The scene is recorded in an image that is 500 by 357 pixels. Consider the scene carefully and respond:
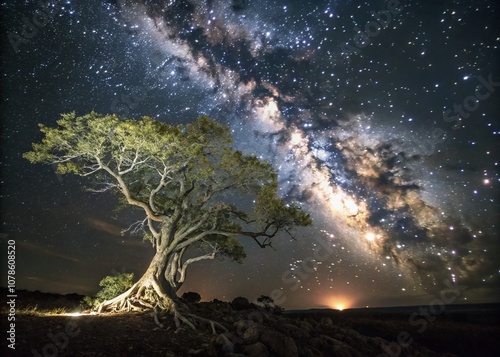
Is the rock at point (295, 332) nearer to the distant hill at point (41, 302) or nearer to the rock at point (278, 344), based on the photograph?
the rock at point (278, 344)

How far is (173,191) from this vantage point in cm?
2005

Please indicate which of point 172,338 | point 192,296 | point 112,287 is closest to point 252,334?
point 172,338

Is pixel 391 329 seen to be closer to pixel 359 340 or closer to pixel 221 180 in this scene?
pixel 359 340

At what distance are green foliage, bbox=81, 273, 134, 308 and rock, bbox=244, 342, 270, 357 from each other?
874cm

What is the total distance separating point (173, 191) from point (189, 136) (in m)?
5.54

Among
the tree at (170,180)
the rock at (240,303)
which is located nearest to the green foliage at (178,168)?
the tree at (170,180)

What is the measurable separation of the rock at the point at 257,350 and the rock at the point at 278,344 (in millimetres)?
544

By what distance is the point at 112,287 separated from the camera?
51.8ft

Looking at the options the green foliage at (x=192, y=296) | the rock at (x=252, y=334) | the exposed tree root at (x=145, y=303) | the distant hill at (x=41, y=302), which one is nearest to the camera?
the rock at (x=252, y=334)

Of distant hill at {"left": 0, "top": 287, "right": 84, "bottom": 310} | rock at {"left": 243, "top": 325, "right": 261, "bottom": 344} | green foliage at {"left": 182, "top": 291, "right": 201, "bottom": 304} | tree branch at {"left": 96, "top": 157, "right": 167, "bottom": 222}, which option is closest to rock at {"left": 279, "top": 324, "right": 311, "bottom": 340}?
rock at {"left": 243, "top": 325, "right": 261, "bottom": 344}

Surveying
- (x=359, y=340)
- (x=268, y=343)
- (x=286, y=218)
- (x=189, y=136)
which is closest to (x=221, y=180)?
(x=189, y=136)

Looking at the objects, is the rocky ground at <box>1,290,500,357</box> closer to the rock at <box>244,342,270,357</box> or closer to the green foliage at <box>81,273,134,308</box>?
the rock at <box>244,342,270,357</box>

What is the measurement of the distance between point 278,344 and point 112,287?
9.79 metres

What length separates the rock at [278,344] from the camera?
38.1 ft
